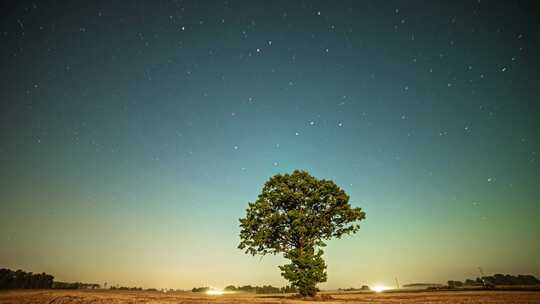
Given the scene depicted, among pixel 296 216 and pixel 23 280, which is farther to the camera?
pixel 23 280

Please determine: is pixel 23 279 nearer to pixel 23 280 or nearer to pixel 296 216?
pixel 23 280

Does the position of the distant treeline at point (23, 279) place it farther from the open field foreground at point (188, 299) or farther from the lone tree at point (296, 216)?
the lone tree at point (296, 216)

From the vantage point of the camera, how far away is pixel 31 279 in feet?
182

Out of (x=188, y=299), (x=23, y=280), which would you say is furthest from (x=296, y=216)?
(x=23, y=280)

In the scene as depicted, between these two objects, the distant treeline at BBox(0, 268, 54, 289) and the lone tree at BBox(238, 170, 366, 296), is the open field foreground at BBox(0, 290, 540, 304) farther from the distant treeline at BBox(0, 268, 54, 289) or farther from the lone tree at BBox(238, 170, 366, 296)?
the distant treeline at BBox(0, 268, 54, 289)

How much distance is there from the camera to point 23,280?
54.0m

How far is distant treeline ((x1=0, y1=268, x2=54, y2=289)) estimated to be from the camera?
166ft

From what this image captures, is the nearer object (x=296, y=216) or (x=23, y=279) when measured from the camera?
(x=296, y=216)

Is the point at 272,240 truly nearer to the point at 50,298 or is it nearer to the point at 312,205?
the point at 312,205

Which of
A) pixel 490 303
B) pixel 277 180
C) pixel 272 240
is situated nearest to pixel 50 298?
pixel 272 240

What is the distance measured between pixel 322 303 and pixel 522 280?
518 ft

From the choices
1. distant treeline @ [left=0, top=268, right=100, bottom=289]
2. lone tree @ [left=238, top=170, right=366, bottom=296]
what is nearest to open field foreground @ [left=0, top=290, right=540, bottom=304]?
lone tree @ [left=238, top=170, right=366, bottom=296]

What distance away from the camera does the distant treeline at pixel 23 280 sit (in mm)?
50544

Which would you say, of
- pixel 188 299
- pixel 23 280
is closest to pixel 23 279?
pixel 23 280
